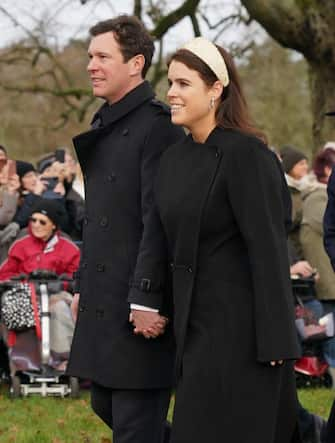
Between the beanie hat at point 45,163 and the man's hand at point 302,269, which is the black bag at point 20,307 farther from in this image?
the beanie hat at point 45,163

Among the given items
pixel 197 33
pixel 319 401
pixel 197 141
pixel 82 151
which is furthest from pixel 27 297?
pixel 197 33

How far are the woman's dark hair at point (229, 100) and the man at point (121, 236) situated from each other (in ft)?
1.48

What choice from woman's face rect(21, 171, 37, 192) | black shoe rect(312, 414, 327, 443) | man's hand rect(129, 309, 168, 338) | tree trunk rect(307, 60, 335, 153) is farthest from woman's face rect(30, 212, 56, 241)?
tree trunk rect(307, 60, 335, 153)

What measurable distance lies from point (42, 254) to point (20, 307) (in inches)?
26.5

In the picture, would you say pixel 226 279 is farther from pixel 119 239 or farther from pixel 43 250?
pixel 43 250

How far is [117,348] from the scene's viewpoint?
17.1 ft

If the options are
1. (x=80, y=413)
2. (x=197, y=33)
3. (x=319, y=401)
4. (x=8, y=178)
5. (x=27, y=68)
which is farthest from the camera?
(x=27, y=68)

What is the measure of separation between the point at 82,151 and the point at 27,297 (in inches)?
182

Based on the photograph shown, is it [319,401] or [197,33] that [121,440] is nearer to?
[319,401]

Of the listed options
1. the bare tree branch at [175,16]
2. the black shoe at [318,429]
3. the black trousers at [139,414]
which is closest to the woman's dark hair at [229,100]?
the black trousers at [139,414]

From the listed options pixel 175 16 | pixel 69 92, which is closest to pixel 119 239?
pixel 175 16

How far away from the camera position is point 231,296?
4.70m

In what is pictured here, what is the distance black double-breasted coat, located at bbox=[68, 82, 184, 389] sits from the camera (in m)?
5.20

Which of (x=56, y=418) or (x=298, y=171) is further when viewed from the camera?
(x=298, y=171)
